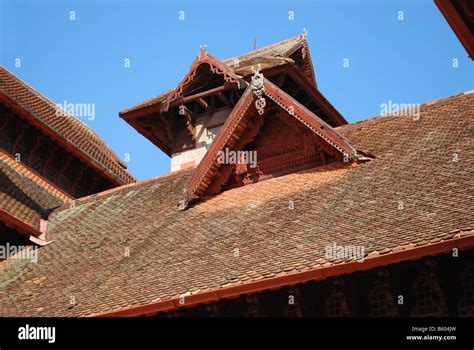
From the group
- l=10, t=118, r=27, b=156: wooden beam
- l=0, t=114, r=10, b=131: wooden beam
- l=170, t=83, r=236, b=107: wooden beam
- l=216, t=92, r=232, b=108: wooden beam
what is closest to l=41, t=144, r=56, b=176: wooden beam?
l=10, t=118, r=27, b=156: wooden beam

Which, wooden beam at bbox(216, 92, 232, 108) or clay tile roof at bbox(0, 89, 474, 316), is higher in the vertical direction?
wooden beam at bbox(216, 92, 232, 108)

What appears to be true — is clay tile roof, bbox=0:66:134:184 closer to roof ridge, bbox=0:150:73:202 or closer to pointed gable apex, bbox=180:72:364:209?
roof ridge, bbox=0:150:73:202

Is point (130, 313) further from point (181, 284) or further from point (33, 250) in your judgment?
point (33, 250)

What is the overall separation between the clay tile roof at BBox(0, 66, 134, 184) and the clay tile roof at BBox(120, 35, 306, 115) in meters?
1.47

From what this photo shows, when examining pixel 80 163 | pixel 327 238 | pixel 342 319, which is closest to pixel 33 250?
pixel 80 163

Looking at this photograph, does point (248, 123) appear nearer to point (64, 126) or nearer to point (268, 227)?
point (268, 227)

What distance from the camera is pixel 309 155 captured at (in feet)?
47.9

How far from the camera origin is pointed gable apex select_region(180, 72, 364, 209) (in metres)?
14.5

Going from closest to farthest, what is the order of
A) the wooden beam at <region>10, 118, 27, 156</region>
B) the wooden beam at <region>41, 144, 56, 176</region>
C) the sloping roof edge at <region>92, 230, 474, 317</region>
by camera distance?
the sloping roof edge at <region>92, 230, 474, 317</region> < the wooden beam at <region>10, 118, 27, 156</region> < the wooden beam at <region>41, 144, 56, 176</region>

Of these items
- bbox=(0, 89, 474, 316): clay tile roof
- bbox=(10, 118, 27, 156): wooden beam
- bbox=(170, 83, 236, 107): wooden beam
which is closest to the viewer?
bbox=(0, 89, 474, 316): clay tile roof

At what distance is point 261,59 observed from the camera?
1970 cm

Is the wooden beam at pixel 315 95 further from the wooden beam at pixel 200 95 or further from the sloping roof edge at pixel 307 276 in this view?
the sloping roof edge at pixel 307 276

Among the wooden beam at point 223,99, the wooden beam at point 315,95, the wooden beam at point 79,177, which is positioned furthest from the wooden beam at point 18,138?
the wooden beam at point 315,95

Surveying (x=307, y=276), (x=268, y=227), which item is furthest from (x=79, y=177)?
(x=307, y=276)
